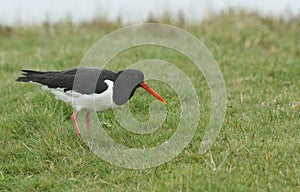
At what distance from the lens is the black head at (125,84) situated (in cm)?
541

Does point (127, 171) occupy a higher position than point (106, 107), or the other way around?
point (106, 107)

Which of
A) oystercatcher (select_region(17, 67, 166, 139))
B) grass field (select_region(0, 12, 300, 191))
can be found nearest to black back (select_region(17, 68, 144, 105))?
Answer: oystercatcher (select_region(17, 67, 166, 139))

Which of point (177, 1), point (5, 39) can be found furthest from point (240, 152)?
point (177, 1)

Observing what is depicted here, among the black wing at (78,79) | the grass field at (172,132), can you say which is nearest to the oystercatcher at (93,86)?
the black wing at (78,79)

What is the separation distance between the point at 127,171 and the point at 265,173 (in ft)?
4.05

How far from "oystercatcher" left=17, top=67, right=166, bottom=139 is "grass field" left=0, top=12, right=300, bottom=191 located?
1.25 feet

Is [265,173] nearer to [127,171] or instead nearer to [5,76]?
[127,171]

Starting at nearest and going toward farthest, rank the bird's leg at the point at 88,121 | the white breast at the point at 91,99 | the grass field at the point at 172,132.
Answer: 1. the grass field at the point at 172,132
2. the white breast at the point at 91,99
3. the bird's leg at the point at 88,121

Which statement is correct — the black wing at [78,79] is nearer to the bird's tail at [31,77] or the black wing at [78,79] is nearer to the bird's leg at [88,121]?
the bird's tail at [31,77]

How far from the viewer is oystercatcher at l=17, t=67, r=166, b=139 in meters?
5.36

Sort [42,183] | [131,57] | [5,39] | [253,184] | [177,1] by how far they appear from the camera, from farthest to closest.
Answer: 1. [177,1]
2. [5,39]
3. [131,57]
4. [42,183]
5. [253,184]

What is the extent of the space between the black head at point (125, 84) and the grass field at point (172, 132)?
418 mm

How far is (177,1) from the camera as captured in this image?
13.1 metres

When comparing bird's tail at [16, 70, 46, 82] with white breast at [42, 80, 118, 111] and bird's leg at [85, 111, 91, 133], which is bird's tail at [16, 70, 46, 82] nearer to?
white breast at [42, 80, 118, 111]
